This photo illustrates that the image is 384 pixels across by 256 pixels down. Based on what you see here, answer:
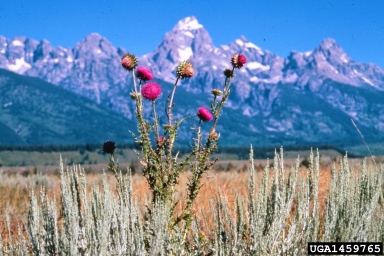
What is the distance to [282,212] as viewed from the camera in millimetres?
3256

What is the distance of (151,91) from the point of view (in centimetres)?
412

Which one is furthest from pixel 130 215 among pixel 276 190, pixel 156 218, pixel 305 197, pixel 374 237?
pixel 374 237

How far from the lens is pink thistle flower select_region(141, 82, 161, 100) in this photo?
13.4ft

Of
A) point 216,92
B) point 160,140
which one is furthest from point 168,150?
point 216,92

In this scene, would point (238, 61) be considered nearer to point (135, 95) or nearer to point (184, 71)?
point (184, 71)

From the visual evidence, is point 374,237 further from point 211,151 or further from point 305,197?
point 211,151

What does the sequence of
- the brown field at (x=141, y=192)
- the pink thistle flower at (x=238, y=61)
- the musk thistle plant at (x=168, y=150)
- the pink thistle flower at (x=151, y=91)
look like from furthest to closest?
the brown field at (x=141, y=192), the pink thistle flower at (x=238, y=61), the pink thistle flower at (x=151, y=91), the musk thistle plant at (x=168, y=150)

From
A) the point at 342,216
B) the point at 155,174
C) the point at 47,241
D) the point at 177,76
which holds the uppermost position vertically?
the point at 177,76

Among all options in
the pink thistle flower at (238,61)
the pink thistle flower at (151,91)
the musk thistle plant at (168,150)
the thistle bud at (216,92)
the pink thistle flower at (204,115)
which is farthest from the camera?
the pink thistle flower at (238,61)

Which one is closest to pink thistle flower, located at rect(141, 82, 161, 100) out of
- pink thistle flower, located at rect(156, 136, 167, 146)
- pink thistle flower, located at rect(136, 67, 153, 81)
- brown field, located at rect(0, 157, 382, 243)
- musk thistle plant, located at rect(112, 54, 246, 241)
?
musk thistle plant, located at rect(112, 54, 246, 241)

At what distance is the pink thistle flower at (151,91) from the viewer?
410 centimetres

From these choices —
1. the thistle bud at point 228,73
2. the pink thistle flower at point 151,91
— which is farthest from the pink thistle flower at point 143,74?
the thistle bud at point 228,73

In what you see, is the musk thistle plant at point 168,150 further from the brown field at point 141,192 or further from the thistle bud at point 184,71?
the brown field at point 141,192

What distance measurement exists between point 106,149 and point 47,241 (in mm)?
1105
